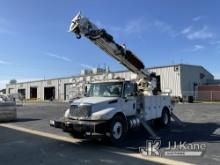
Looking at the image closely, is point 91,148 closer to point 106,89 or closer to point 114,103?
point 114,103

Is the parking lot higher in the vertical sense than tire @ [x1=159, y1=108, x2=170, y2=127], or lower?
lower

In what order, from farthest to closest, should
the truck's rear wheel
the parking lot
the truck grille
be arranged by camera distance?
the truck's rear wheel
the truck grille
the parking lot

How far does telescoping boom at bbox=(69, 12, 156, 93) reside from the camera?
12.7 m

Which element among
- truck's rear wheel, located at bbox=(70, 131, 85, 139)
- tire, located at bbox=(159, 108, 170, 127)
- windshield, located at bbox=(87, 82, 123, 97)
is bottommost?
truck's rear wheel, located at bbox=(70, 131, 85, 139)

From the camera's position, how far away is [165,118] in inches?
634

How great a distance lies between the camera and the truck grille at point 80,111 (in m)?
11.1

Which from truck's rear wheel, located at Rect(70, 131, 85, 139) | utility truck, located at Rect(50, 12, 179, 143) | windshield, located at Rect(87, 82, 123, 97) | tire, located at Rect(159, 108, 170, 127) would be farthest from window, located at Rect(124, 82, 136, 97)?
tire, located at Rect(159, 108, 170, 127)

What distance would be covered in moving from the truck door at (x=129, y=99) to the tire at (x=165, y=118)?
314 centimetres

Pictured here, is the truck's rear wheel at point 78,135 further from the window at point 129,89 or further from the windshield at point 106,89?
the window at point 129,89

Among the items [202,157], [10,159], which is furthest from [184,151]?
[10,159]

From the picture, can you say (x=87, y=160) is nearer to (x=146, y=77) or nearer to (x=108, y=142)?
(x=108, y=142)

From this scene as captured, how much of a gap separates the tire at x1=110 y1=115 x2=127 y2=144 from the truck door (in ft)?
2.13

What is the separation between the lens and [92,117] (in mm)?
10977

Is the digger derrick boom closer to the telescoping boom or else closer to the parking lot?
the telescoping boom
